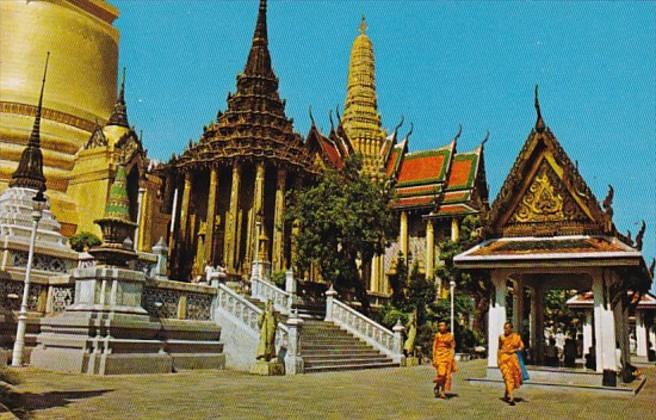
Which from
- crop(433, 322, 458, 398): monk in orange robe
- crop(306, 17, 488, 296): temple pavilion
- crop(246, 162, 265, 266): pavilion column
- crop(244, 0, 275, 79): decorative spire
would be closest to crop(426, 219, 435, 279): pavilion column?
crop(306, 17, 488, 296): temple pavilion

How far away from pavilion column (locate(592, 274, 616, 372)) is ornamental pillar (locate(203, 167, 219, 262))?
2346cm

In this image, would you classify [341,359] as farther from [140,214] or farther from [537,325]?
[140,214]

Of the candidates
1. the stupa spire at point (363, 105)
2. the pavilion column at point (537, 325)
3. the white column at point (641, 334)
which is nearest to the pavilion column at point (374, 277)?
the stupa spire at point (363, 105)

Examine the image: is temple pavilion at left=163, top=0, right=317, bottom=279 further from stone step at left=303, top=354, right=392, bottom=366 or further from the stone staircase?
stone step at left=303, top=354, right=392, bottom=366

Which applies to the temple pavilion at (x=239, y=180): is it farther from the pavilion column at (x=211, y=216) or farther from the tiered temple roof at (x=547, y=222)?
the tiered temple roof at (x=547, y=222)

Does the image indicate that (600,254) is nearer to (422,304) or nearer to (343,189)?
(343,189)

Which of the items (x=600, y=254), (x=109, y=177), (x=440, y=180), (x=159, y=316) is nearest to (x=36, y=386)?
(x=159, y=316)

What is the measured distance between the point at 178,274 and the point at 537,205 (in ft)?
80.7

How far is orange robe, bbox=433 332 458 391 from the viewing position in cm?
1082

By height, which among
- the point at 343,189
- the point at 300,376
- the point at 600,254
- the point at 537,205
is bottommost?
the point at 300,376

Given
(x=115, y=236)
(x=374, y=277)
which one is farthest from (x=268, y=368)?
(x=374, y=277)

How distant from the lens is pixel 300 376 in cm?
1502

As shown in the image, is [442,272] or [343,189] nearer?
[343,189]

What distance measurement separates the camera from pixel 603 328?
12383 mm
